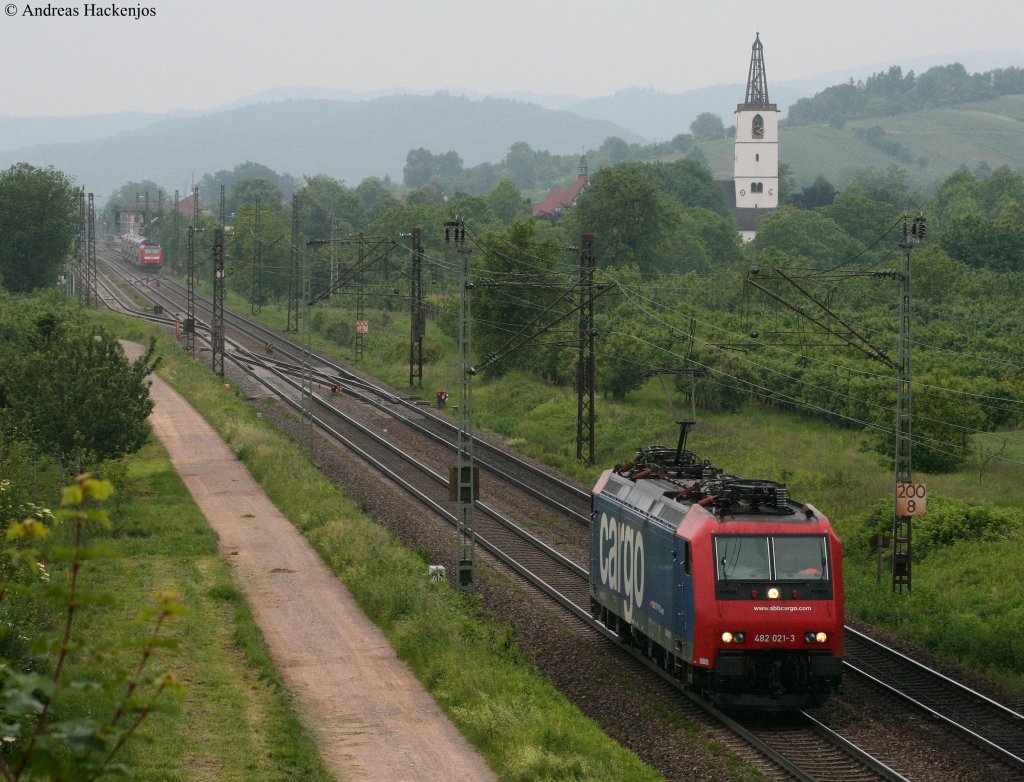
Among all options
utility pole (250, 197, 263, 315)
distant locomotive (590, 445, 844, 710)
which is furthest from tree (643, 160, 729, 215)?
distant locomotive (590, 445, 844, 710)

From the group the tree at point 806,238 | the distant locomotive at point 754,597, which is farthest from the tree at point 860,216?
the distant locomotive at point 754,597

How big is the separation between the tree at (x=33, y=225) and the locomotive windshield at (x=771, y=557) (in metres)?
95.2

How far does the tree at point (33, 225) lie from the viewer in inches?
4220

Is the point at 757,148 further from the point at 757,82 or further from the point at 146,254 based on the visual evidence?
the point at 146,254

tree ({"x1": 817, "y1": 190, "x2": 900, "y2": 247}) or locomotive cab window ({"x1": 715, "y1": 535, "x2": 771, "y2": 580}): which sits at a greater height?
tree ({"x1": 817, "y1": 190, "x2": 900, "y2": 247})

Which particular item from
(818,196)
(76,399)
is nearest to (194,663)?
(76,399)

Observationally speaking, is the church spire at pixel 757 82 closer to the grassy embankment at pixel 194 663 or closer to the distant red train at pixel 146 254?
the distant red train at pixel 146 254

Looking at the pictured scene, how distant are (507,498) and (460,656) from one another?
21562 millimetres

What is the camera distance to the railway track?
21109 mm

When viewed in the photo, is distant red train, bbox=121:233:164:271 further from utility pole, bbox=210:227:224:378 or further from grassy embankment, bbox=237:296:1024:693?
grassy embankment, bbox=237:296:1024:693

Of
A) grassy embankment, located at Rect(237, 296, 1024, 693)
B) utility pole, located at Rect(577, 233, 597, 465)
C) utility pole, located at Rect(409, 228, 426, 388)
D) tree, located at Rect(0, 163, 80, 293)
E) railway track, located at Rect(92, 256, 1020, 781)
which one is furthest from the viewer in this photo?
tree, located at Rect(0, 163, 80, 293)

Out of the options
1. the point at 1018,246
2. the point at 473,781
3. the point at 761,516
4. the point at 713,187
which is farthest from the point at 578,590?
the point at 713,187

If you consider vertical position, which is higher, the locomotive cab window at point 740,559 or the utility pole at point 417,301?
the utility pole at point 417,301

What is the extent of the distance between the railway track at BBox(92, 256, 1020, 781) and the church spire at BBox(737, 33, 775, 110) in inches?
4095
